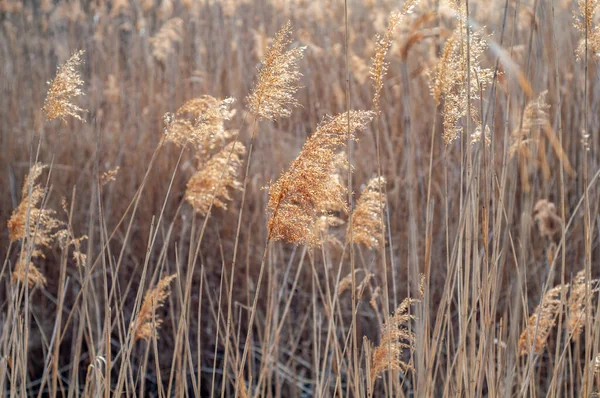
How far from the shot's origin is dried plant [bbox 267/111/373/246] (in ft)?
3.67

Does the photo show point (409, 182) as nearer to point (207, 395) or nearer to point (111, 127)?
point (207, 395)

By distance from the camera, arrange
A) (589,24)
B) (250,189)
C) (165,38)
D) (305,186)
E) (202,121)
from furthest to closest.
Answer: (165,38)
(250,189)
(202,121)
(589,24)
(305,186)

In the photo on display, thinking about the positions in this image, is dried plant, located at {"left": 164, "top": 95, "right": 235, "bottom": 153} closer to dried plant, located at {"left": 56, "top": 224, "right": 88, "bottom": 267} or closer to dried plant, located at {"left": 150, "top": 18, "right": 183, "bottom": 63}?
dried plant, located at {"left": 56, "top": 224, "right": 88, "bottom": 267}

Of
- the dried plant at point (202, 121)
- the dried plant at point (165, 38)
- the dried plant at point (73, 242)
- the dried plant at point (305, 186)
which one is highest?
the dried plant at point (165, 38)

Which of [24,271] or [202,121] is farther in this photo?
[24,271]

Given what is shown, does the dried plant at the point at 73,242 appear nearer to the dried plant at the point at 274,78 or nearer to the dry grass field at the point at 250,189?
the dry grass field at the point at 250,189

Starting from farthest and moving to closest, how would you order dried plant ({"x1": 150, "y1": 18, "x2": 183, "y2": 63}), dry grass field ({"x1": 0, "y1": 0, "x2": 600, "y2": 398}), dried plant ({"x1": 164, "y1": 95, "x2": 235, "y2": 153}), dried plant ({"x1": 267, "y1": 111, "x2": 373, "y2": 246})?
dried plant ({"x1": 150, "y1": 18, "x2": 183, "y2": 63}) < dry grass field ({"x1": 0, "y1": 0, "x2": 600, "y2": 398}) < dried plant ({"x1": 164, "y1": 95, "x2": 235, "y2": 153}) < dried plant ({"x1": 267, "y1": 111, "x2": 373, "y2": 246})

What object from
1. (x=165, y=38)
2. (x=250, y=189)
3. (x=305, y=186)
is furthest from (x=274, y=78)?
(x=165, y=38)

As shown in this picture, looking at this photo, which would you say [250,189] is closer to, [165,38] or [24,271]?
[165,38]

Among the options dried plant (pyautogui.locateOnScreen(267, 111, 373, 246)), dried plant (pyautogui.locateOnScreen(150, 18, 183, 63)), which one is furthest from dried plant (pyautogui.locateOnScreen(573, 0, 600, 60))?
dried plant (pyautogui.locateOnScreen(150, 18, 183, 63))

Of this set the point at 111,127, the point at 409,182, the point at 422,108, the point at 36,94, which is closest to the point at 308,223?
the point at 409,182

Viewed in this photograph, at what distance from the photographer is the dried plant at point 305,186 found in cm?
112

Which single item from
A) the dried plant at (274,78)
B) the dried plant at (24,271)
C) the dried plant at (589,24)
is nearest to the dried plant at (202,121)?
the dried plant at (274,78)

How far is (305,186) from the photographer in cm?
113
